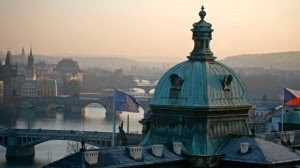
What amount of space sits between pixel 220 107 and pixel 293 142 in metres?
6.61

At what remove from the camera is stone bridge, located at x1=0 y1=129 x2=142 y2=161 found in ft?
225

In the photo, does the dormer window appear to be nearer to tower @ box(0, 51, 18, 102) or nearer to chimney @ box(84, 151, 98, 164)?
chimney @ box(84, 151, 98, 164)

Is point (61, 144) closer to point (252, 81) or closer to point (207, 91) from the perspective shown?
point (207, 91)

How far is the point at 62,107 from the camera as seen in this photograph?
137m

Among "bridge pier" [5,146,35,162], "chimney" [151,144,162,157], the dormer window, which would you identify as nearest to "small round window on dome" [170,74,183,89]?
the dormer window

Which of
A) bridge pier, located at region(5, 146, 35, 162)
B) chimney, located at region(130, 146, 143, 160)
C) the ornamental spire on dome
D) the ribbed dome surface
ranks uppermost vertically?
the ornamental spire on dome

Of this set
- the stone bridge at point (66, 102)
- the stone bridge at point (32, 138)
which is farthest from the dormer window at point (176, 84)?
the stone bridge at point (66, 102)

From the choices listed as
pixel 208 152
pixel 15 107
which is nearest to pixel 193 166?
pixel 208 152

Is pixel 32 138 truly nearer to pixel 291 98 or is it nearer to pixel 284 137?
pixel 291 98

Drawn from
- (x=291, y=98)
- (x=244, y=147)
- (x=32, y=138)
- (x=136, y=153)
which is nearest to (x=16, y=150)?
(x=32, y=138)

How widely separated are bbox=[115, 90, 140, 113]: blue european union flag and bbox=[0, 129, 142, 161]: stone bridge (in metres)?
Result: 35.4

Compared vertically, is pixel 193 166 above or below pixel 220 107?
below

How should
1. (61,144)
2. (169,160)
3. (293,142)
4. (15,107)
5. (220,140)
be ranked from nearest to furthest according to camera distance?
(169,160) → (220,140) → (293,142) → (61,144) → (15,107)

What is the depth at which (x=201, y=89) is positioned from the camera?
Answer: 24.5 metres
